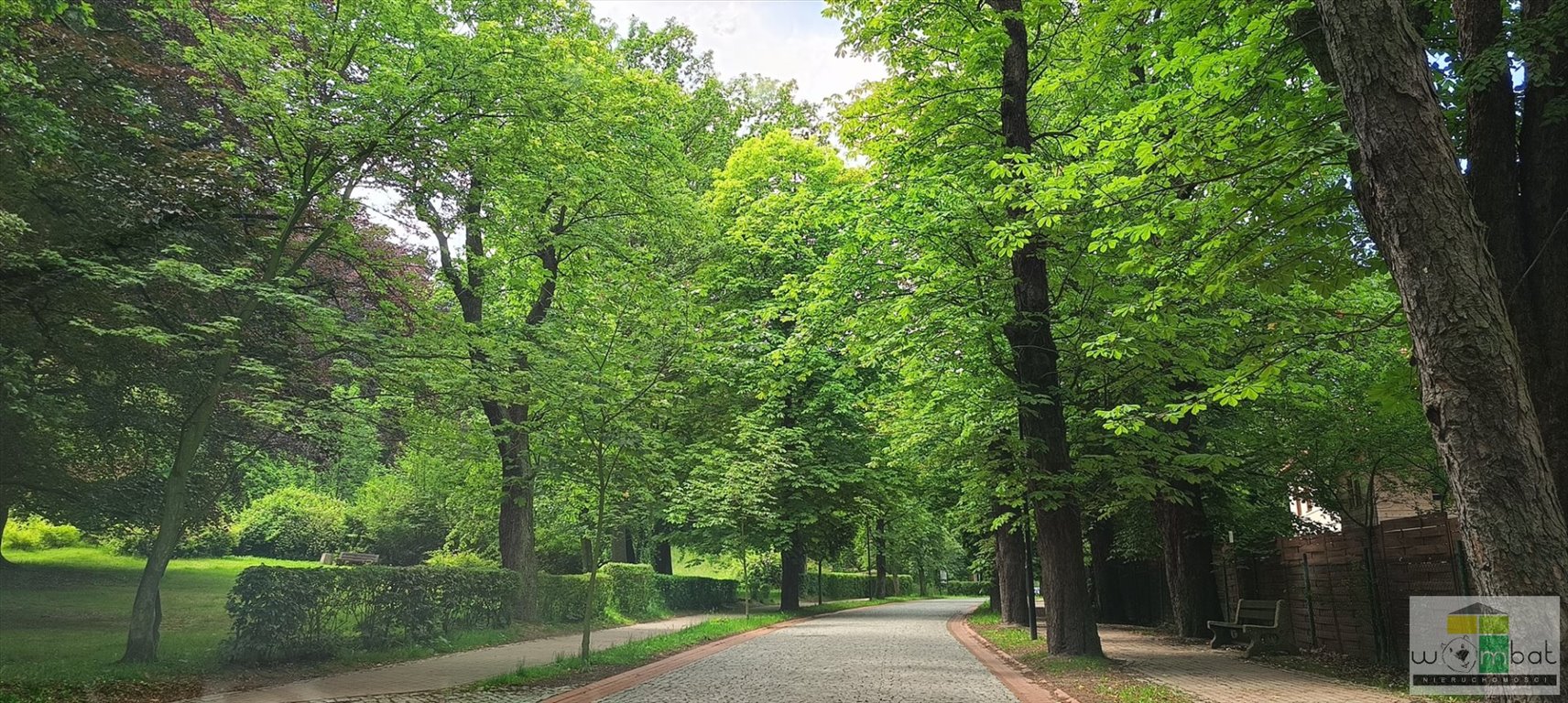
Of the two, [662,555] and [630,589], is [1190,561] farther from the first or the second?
[662,555]

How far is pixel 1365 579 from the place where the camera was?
12469 millimetres

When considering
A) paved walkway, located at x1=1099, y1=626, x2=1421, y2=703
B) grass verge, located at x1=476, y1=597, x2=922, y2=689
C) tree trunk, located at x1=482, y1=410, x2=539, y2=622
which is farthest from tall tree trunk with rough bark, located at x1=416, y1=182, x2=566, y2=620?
paved walkway, located at x1=1099, y1=626, x2=1421, y2=703

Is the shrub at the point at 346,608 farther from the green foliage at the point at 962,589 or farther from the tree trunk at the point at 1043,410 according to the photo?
the green foliage at the point at 962,589

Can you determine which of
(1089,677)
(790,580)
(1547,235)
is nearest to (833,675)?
(1089,677)

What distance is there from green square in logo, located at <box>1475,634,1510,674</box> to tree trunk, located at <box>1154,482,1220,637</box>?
465 inches

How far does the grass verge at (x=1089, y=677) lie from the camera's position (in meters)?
9.23

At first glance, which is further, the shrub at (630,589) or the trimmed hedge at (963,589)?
the trimmed hedge at (963,589)

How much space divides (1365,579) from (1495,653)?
958 centimetres

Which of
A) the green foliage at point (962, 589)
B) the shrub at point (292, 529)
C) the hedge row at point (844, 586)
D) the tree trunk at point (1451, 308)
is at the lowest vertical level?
the green foliage at point (962, 589)

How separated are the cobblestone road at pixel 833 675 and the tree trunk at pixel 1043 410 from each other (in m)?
1.59

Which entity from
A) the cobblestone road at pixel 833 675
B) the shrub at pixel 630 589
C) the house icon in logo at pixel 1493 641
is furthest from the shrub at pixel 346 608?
the house icon in logo at pixel 1493 641

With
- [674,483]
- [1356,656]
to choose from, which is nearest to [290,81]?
[674,483]

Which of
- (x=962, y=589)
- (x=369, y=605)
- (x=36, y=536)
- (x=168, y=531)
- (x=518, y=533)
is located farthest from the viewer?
(x=962, y=589)

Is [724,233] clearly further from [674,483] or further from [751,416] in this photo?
[674,483]
